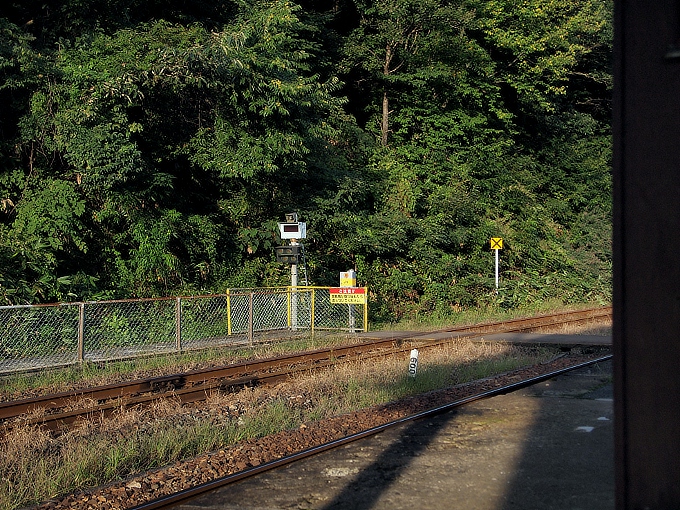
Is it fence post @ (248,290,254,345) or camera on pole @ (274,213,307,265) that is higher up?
camera on pole @ (274,213,307,265)

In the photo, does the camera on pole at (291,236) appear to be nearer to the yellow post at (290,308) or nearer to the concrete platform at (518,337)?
the yellow post at (290,308)

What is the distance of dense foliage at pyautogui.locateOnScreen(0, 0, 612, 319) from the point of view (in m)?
18.8

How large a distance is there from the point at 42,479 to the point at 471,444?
14.0 feet

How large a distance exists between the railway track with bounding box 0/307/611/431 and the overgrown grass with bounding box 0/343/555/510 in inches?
13.7

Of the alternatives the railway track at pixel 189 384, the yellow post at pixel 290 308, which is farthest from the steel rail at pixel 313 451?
the yellow post at pixel 290 308

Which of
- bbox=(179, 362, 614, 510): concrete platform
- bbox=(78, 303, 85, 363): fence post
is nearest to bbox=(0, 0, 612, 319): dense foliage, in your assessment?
bbox=(78, 303, 85, 363): fence post

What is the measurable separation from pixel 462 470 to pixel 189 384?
6.29 metres

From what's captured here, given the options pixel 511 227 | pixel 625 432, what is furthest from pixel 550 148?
pixel 625 432

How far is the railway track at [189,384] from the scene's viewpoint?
31.7 ft

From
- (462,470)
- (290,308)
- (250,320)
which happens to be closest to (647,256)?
(462,470)

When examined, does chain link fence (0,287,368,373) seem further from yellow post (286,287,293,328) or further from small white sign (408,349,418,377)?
small white sign (408,349,418,377)

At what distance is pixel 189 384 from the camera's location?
40.3 feet

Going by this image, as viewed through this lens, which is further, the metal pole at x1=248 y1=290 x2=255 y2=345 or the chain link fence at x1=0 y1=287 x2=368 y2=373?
the metal pole at x1=248 y1=290 x2=255 y2=345

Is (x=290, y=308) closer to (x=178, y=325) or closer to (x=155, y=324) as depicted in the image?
(x=178, y=325)
